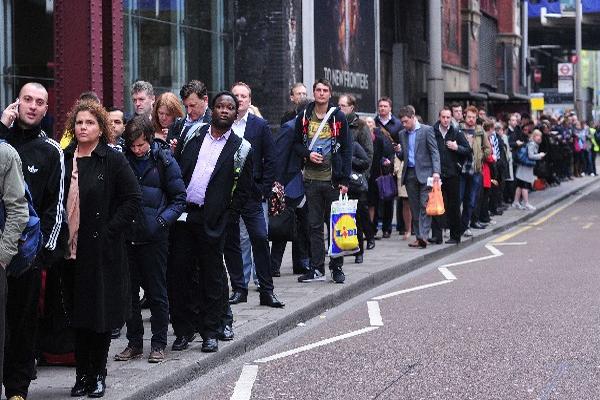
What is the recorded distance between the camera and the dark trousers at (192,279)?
9.05m

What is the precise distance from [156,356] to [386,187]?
383 inches

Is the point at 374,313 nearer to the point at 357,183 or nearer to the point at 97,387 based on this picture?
the point at 357,183

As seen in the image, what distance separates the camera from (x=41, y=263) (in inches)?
283

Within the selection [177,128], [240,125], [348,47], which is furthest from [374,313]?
[348,47]

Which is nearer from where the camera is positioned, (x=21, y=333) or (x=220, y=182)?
(x=21, y=333)

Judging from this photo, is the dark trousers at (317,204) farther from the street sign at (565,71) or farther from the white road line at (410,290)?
the street sign at (565,71)

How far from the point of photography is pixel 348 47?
26.0 metres

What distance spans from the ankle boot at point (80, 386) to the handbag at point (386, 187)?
10.7 m

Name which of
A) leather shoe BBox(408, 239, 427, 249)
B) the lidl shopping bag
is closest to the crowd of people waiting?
the lidl shopping bag

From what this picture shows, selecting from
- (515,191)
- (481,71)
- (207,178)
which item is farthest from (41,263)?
(481,71)

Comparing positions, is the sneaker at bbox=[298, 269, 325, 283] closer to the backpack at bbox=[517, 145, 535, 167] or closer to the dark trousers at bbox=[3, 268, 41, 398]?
the dark trousers at bbox=[3, 268, 41, 398]

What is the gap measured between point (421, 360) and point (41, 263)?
289cm

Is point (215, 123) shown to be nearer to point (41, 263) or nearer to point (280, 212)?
point (41, 263)

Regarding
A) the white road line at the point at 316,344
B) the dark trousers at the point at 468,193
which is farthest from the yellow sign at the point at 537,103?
the white road line at the point at 316,344
